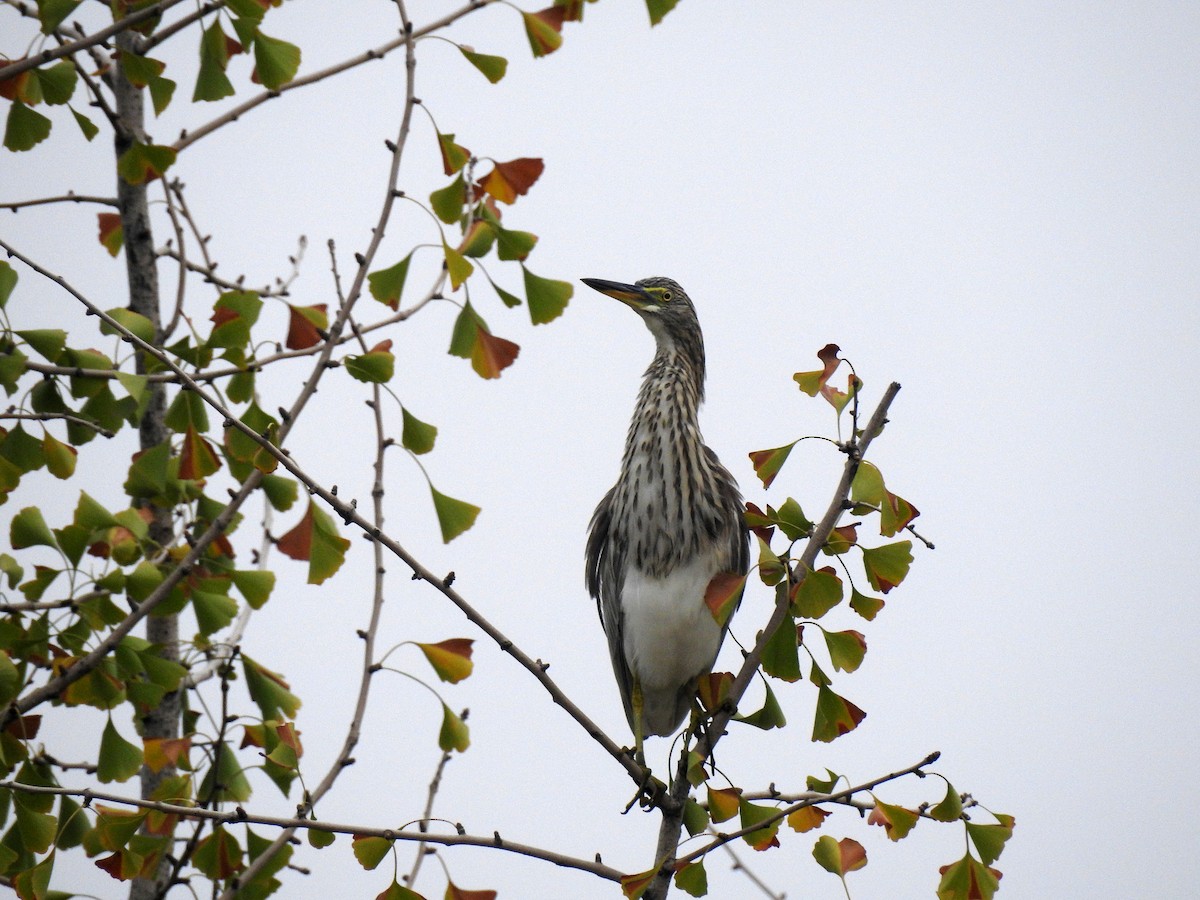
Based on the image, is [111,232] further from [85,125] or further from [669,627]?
[669,627]

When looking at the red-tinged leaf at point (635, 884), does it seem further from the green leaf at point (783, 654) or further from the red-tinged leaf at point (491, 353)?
the red-tinged leaf at point (491, 353)

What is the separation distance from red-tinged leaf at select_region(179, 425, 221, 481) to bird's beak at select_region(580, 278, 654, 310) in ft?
7.37

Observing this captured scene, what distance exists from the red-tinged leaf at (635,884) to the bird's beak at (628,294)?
111 inches

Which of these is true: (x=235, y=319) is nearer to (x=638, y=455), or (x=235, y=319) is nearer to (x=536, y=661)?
(x=536, y=661)

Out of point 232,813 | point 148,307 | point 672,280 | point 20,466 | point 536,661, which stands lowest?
point 232,813

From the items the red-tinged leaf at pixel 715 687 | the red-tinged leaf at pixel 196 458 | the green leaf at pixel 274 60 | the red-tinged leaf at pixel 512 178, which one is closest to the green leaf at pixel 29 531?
the red-tinged leaf at pixel 196 458

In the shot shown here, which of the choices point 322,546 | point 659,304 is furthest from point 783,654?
point 659,304

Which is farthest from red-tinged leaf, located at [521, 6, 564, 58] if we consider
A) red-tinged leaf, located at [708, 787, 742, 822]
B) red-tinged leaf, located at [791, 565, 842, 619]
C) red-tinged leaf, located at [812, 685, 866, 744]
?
red-tinged leaf, located at [708, 787, 742, 822]

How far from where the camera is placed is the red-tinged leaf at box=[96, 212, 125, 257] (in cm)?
339

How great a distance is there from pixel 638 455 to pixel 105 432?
1996mm

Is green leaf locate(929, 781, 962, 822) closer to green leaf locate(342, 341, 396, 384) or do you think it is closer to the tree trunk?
green leaf locate(342, 341, 396, 384)

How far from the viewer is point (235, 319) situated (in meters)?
2.73

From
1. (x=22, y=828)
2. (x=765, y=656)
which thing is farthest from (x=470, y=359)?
(x=22, y=828)

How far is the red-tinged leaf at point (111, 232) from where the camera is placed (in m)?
3.39
